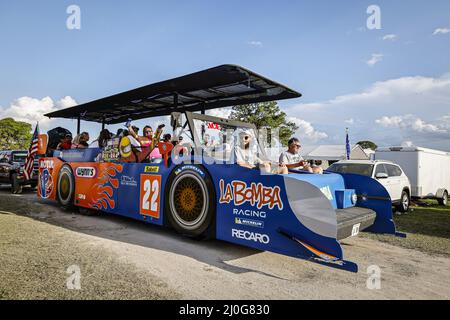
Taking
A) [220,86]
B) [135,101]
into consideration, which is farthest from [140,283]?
[135,101]

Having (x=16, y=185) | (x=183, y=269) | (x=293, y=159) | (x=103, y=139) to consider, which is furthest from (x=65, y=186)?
(x=293, y=159)

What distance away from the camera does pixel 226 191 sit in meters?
4.23

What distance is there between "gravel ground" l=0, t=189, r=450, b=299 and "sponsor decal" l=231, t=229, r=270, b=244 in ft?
1.06

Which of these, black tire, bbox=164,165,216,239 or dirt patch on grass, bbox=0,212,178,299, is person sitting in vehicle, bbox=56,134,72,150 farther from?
black tire, bbox=164,165,216,239

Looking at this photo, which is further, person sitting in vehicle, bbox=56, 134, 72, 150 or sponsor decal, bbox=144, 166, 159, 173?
person sitting in vehicle, bbox=56, 134, 72, 150

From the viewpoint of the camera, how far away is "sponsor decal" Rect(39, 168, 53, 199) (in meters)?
8.44

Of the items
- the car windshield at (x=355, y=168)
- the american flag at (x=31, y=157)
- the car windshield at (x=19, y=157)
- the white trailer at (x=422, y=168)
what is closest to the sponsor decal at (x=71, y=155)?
the american flag at (x=31, y=157)

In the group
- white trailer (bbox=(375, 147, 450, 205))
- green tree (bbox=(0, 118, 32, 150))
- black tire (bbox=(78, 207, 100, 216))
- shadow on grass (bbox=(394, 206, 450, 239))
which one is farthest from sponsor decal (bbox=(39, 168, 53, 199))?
green tree (bbox=(0, 118, 32, 150))

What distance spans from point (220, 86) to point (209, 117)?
640 mm

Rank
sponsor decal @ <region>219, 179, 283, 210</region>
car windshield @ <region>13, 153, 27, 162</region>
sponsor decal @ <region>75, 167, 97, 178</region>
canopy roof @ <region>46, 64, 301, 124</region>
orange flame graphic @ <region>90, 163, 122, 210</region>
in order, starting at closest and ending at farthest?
sponsor decal @ <region>219, 179, 283, 210</region>, canopy roof @ <region>46, 64, 301, 124</region>, orange flame graphic @ <region>90, 163, 122, 210</region>, sponsor decal @ <region>75, 167, 97, 178</region>, car windshield @ <region>13, 153, 27, 162</region>

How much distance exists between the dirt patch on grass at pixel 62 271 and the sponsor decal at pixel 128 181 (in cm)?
128

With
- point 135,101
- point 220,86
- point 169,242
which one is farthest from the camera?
point 135,101
